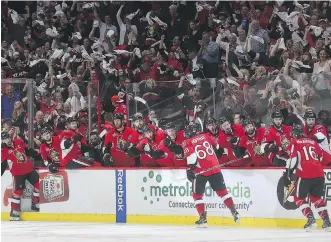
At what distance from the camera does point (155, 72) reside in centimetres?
1603

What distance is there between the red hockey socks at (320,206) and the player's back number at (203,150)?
1.56 meters

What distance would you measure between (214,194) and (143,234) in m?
1.34

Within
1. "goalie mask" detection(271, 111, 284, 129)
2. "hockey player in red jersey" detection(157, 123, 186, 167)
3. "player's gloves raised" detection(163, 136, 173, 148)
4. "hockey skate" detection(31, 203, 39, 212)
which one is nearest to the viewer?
"goalie mask" detection(271, 111, 284, 129)

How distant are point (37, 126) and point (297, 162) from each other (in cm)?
395

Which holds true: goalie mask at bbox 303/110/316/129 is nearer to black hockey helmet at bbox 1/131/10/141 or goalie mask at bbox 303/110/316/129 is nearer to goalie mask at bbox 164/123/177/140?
goalie mask at bbox 164/123/177/140

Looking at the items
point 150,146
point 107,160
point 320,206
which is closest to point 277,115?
point 320,206

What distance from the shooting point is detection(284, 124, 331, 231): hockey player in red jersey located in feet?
40.8

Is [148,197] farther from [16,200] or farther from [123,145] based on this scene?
[16,200]

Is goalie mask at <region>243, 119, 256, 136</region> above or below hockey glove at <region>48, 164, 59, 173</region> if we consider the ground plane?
above

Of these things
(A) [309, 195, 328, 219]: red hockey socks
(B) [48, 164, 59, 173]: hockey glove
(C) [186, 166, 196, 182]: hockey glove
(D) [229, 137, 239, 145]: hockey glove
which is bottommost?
(A) [309, 195, 328, 219]: red hockey socks

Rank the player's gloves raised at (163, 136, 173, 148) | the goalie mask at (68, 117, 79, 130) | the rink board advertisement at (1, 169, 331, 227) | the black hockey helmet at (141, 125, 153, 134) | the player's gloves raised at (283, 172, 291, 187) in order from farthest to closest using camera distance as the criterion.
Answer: the goalie mask at (68, 117, 79, 130), the black hockey helmet at (141, 125, 153, 134), the player's gloves raised at (163, 136, 173, 148), the rink board advertisement at (1, 169, 331, 227), the player's gloves raised at (283, 172, 291, 187)

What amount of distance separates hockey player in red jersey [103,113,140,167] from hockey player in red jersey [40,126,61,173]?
2.54 feet

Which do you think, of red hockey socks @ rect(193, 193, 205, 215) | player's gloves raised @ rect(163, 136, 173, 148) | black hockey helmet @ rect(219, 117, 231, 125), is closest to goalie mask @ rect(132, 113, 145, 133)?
player's gloves raised @ rect(163, 136, 173, 148)

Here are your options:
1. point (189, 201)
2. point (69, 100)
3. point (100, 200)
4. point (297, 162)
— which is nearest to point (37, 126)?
point (69, 100)
